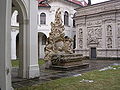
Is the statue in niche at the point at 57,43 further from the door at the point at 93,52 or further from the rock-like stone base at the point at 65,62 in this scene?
the door at the point at 93,52

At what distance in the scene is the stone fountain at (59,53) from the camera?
510 inches

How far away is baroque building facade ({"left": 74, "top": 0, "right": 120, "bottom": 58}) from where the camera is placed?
2409 centimetres

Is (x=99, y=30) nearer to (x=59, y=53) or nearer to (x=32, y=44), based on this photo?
(x=59, y=53)

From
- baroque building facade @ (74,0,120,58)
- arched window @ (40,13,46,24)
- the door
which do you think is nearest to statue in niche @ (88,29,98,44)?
baroque building facade @ (74,0,120,58)

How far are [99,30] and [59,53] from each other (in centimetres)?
1383

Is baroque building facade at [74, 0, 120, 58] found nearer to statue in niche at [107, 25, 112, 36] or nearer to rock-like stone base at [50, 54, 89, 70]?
statue in niche at [107, 25, 112, 36]

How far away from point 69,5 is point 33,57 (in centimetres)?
A: 2445

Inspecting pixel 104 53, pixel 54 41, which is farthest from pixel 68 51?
pixel 104 53

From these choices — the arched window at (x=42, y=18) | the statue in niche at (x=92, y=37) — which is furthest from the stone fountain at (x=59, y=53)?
the arched window at (x=42, y=18)

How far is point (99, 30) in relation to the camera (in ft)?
84.5

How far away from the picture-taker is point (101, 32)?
25.5 metres
